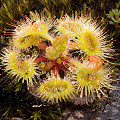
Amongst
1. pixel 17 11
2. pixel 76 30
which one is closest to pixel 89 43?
pixel 76 30

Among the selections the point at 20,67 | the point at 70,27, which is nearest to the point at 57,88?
the point at 20,67

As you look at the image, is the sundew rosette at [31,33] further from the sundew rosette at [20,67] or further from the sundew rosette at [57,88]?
the sundew rosette at [57,88]

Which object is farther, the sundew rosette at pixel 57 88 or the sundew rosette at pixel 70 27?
the sundew rosette at pixel 70 27

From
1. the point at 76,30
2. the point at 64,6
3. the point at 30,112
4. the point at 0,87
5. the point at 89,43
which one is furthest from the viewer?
the point at 64,6

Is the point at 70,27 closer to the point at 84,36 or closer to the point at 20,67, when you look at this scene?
the point at 84,36

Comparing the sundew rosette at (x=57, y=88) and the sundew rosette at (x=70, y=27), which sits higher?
the sundew rosette at (x=70, y=27)

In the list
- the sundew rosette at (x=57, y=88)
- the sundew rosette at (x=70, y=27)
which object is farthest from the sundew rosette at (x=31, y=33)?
the sundew rosette at (x=57, y=88)

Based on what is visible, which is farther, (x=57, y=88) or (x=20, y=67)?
(x=20, y=67)

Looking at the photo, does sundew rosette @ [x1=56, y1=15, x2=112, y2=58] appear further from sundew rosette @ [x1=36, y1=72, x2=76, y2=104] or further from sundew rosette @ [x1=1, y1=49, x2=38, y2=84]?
sundew rosette @ [x1=1, y1=49, x2=38, y2=84]

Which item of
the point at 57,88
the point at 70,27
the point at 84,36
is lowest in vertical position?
the point at 57,88

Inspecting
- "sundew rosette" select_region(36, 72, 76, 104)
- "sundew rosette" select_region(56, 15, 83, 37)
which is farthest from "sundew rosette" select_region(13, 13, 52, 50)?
"sundew rosette" select_region(36, 72, 76, 104)

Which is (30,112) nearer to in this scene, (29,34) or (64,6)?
(29,34)
